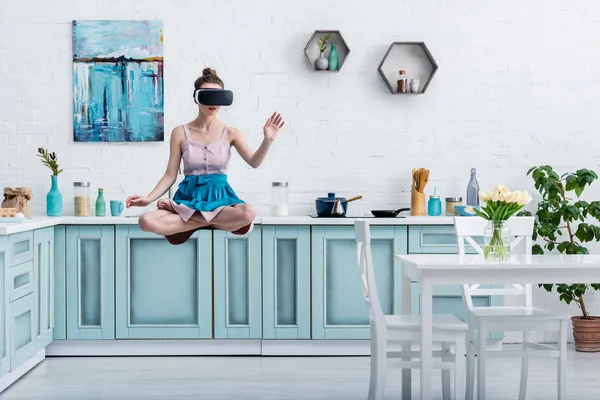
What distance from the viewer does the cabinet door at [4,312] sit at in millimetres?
3842

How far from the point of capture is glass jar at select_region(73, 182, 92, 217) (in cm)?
502

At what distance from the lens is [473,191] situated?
5.09 meters

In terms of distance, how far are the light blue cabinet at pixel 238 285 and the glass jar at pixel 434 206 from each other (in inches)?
48.1

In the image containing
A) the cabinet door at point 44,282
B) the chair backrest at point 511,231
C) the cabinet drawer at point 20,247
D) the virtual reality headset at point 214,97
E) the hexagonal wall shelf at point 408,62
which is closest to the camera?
the virtual reality headset at point 214,97

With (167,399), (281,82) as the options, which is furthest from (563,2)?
(167,399)

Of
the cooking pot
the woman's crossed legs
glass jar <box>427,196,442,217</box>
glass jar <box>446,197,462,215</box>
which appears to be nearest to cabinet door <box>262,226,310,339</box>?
the cooking pot

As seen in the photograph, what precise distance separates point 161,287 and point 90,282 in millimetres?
455

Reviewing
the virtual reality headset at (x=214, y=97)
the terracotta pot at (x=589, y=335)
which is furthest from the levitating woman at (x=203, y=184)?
the terracotta pot at (x=589, y=335)

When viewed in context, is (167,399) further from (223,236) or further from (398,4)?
(398,4)

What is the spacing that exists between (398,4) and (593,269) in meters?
2.81

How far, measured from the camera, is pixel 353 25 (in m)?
5.26

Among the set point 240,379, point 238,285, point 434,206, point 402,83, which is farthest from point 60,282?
point 402,83

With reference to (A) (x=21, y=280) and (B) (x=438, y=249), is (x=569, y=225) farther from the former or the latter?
(A) (x=21, y=280)

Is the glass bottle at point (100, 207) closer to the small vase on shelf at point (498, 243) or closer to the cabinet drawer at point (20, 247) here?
the cabinet drawer at point (20, 247)
